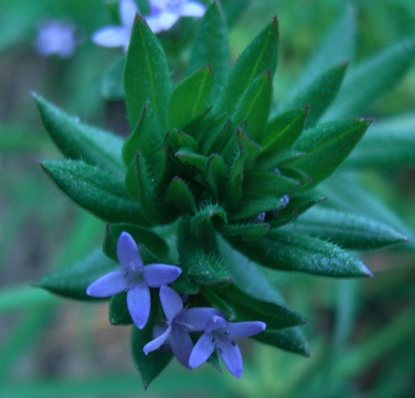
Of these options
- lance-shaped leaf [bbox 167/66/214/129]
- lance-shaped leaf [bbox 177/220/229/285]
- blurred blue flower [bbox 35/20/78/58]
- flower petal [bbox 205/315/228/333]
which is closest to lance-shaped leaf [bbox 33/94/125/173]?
lance-shaped leaf [bbox 167/66/214/129]

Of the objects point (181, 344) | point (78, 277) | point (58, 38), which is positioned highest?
point (181, 344)

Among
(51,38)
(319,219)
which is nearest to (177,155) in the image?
(319,219)

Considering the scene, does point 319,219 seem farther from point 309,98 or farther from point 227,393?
point 227,393

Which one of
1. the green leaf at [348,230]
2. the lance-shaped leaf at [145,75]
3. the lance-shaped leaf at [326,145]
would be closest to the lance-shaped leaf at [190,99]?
the lance-shaped leaf at [145,75]

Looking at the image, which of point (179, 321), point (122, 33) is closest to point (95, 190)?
point (179, 321)

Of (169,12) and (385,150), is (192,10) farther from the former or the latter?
(385,150)
